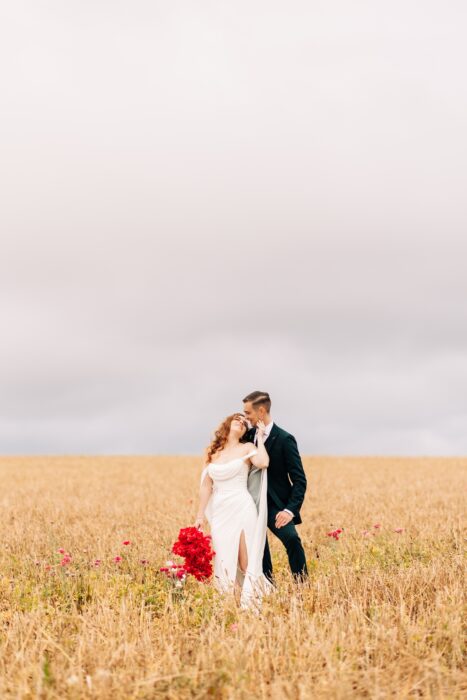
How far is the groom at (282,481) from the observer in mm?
8523

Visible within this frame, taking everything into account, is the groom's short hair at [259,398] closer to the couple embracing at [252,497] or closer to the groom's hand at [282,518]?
the couple embracing at [252,497]

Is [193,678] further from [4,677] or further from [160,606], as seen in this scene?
[160,606]

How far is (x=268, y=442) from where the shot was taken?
877 centimetres

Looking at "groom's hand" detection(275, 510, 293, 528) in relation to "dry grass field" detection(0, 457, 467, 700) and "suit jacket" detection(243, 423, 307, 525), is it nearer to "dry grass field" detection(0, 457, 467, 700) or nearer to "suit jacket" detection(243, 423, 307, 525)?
"suit jacket" detection(243, 423, 307, 525)

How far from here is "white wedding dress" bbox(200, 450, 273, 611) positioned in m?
8.59

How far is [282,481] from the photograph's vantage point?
29.1 feet

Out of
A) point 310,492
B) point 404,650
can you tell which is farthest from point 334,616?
point 310,492

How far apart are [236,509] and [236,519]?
0.12 meters

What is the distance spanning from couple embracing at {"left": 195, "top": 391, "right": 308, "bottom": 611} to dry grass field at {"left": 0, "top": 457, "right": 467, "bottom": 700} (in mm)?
473

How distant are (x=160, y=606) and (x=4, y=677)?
3283 mm

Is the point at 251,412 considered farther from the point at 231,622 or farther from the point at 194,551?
the point at 231,622

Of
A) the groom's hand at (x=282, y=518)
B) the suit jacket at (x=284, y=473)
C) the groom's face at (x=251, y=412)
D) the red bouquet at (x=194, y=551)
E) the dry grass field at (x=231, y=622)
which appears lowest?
the dry grass field at (x=231, y=622)

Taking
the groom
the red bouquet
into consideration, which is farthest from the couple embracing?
the red bouquet

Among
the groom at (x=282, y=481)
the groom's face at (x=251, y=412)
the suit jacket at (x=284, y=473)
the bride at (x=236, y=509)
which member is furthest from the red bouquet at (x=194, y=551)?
the groom's face at (x=251, y=412)
